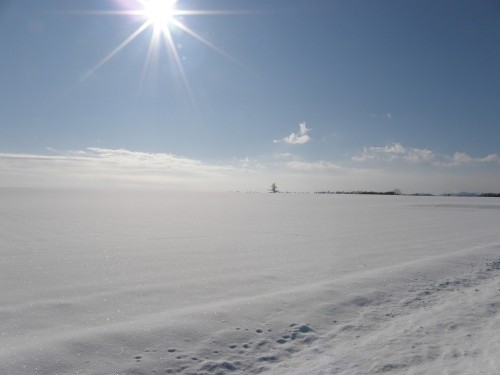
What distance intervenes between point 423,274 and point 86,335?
6788 mm

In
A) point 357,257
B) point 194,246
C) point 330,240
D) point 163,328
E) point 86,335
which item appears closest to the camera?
point 86,335

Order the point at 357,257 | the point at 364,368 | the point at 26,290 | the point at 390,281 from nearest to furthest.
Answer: the point at 364,368 < the point at 26,290 < the point at 390,281 < the point at 357,257

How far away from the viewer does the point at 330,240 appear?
41.3 feet

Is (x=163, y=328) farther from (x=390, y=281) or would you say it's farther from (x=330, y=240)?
(x=330, y=240)

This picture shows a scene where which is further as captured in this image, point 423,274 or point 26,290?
point 423,274

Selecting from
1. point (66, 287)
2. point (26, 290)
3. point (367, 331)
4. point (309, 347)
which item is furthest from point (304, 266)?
point (26, 290)

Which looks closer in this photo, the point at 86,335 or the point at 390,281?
the point at 86,335

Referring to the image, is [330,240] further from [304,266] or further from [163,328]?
[163,328]

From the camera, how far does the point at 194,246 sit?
35.5ft

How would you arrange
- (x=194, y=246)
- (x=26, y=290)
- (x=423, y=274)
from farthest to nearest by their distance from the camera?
(x=194, y=246), (x=423, y=274), (x=26, y=290)

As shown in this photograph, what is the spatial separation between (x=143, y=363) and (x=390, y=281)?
17.2 ft

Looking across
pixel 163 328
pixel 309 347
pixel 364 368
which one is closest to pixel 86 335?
pixel 163 328

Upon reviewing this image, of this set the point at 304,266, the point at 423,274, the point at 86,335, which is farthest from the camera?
the point at 304,266

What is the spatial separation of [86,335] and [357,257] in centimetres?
733
